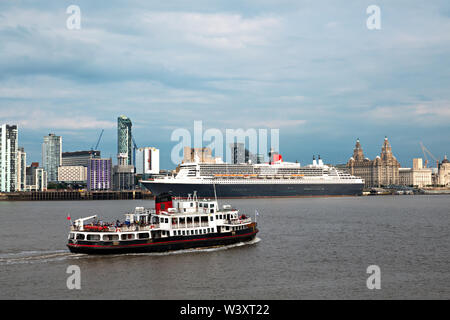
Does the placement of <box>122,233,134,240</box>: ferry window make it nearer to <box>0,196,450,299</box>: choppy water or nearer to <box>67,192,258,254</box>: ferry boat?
<box>67,192,258,254</box>: ferry boat

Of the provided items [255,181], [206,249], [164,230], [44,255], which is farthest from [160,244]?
[255,181]

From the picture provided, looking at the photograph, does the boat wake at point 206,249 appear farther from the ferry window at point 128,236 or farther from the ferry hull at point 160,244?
the ferry window at point 128,236

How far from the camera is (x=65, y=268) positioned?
115 feet

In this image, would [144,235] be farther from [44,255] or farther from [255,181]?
[255,181]

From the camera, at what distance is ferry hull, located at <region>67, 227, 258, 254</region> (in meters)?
38.4

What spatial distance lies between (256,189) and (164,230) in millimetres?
99180

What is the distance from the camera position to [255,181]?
456 feet

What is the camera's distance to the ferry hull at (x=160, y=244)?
3841 cm

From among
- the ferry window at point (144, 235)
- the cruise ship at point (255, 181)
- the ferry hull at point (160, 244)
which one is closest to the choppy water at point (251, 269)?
the ferry hull at point (160, 244)

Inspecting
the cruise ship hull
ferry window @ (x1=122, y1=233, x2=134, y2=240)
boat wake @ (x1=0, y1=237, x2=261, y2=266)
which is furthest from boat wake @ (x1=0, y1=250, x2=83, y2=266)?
the cruise ship hull

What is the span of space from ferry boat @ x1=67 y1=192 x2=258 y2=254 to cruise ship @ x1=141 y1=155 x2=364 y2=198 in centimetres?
8238
